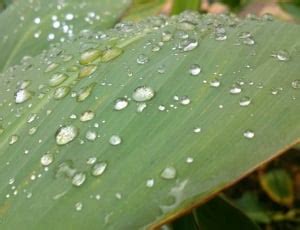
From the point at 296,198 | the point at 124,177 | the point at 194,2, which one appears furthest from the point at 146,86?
the point at 296,198

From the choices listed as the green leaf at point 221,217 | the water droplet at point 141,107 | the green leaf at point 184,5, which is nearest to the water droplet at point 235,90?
the water droplet at point 141,107

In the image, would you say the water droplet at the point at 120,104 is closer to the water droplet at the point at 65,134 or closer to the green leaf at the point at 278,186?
the water droplet at the point at 65,134

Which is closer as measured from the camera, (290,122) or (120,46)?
(290,122)

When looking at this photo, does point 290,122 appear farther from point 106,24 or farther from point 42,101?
point 106,24

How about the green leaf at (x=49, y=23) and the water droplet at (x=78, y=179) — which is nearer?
the water droplet at (x=78, y=179)

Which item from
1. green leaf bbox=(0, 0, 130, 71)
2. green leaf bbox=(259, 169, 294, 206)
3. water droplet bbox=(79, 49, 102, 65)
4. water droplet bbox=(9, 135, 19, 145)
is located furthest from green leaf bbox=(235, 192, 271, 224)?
water droplet bbox=(9, 135, 19, 145)

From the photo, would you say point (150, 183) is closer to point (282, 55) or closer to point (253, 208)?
point (282, 55)

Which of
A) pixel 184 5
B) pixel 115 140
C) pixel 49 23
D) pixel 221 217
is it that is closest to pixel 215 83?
pixel 115 140
